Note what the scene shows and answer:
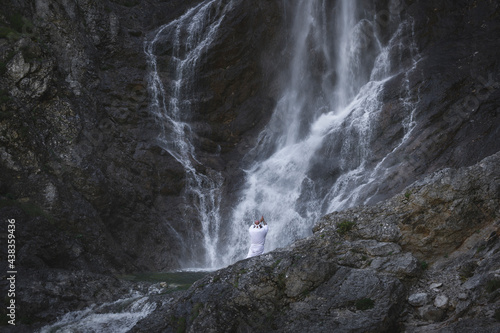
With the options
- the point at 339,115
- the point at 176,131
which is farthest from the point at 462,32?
the point at 176,131

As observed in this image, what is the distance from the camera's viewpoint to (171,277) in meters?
19.0

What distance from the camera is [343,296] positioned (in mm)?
9234

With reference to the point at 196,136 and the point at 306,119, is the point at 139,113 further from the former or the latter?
the point at 306,119

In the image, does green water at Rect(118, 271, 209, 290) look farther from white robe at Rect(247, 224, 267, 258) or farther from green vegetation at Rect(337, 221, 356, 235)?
green vegetation at Rect(337, 221, 356, 235)

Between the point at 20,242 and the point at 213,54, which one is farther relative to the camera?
the point at 213,54

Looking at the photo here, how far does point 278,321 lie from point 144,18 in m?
27.7

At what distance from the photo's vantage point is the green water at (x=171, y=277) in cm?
1712

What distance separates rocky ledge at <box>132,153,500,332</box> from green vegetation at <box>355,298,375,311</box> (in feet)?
0.07

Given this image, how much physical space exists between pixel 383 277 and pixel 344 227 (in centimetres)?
247

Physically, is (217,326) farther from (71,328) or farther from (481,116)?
(481,116)

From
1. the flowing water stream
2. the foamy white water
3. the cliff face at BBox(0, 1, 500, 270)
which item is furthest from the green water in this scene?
the foamy white water

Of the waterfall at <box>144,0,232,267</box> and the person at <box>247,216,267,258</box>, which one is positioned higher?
the waterfall at <box>144,0,232,267</box>

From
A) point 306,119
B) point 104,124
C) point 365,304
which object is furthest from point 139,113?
point 365,304

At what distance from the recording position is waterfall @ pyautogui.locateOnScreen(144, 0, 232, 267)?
79.6ft
